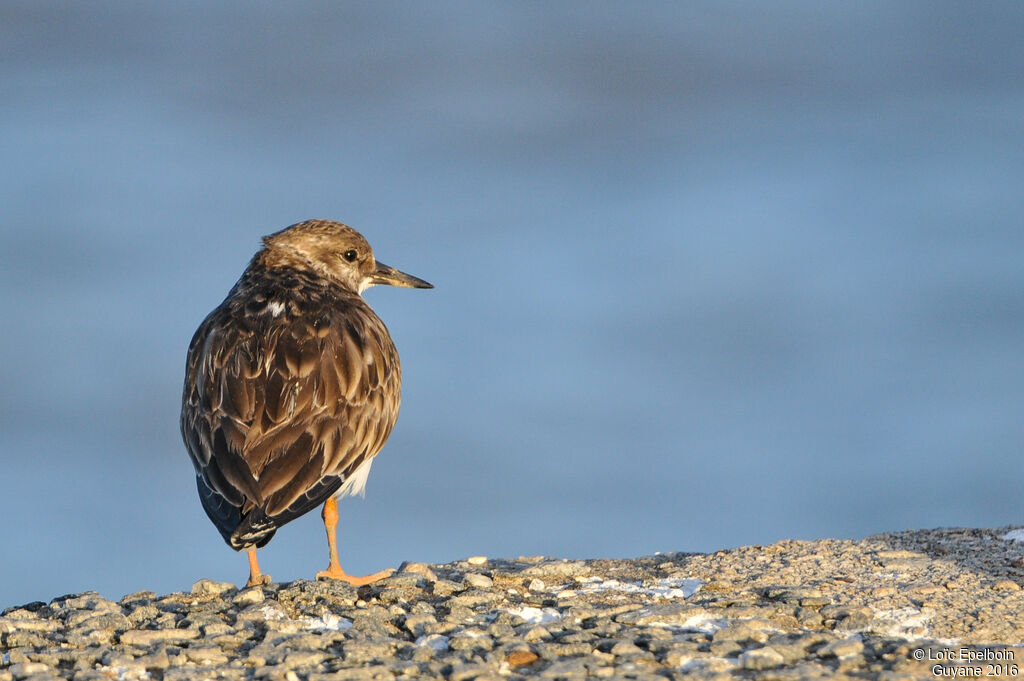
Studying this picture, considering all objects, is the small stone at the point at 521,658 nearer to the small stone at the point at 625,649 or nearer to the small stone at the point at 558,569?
the small stone at the point at 625,649

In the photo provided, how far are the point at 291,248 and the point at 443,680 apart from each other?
5.39 meters

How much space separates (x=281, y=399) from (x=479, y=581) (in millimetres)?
1833

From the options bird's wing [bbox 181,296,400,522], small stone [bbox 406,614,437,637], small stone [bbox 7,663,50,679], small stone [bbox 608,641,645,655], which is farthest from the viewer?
bird's wing [bbox 181,296,400,522]

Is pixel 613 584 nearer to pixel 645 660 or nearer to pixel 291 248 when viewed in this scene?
pixel 645 660

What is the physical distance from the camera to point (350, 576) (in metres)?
7.90

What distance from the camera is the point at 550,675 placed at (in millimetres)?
5734

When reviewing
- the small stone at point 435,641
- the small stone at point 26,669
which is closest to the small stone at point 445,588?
the small stone at point 435,641

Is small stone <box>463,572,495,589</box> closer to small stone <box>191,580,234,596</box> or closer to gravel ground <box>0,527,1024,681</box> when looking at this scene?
gravel ground <box>0,527,1024,681</box>

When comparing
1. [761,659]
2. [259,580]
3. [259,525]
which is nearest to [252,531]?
[259,525]

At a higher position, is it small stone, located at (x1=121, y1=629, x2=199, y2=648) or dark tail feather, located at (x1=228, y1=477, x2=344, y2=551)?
dark tail feather, located at (x1=228, y1=477, x2=344, y2=551)

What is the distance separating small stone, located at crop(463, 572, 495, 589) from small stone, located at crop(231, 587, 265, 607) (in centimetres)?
128

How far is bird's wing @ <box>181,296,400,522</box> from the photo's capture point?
767cm

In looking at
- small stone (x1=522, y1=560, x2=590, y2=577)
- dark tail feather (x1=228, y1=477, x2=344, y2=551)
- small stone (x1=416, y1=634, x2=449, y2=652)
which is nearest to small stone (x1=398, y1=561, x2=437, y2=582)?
small stone (x1=522, y1=560, x2=590, y2=577)

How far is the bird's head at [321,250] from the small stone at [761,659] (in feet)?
18.2
